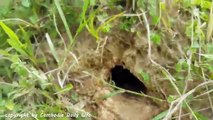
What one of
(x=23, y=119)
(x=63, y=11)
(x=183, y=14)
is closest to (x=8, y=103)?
(x=23, y=119)

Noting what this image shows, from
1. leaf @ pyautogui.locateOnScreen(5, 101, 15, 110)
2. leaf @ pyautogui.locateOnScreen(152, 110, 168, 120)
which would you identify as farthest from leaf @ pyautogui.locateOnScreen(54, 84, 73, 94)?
leaf @ pyautogui.locateOnScreen(152, 110, 168, 120)

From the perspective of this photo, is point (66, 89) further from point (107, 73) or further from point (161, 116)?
point (161, 116)

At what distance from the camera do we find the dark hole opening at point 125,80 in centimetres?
170

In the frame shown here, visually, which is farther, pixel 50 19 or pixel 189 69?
pixel 50 19

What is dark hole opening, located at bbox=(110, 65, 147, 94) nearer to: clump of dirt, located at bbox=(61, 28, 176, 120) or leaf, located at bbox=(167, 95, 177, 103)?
clump of dirt, located at bbox=(61, 28, 176, 120)

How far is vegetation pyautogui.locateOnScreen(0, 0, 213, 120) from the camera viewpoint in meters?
1.57

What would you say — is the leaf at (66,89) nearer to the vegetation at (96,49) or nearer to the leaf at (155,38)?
the vegetation at (96,49)

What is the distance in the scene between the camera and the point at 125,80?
5.64ft

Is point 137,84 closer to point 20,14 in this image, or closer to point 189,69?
point 189,69

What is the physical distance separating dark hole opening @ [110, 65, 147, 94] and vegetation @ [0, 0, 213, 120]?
3.2 inches

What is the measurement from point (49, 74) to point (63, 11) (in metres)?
0.24

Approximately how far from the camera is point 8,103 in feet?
5.05

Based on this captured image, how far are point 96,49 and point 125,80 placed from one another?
0.17 metres

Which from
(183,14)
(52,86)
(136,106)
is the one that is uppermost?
(183,14)
